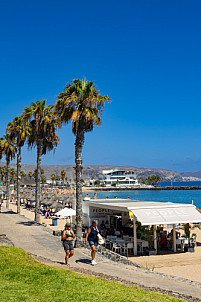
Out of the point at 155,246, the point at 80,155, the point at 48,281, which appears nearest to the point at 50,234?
the point at 80,155

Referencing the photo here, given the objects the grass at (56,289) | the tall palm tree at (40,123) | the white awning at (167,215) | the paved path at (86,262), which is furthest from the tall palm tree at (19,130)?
the grass at (56,289)

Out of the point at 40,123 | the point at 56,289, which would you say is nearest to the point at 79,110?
the point at 40,123

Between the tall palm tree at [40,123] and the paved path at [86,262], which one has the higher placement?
the tall palm tree at [40,123]

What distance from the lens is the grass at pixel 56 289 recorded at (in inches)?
233

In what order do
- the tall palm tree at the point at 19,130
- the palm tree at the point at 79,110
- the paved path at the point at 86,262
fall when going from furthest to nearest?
the tall palm tree at the point at 19,130
the palm tree at the point at 79,110
the paved path at the point at 86,262

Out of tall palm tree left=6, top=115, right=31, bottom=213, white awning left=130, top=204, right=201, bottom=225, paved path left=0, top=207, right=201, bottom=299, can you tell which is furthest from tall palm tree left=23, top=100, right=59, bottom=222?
white awning left=130, top=204, right=201, bottom=225

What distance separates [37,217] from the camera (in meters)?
24.1

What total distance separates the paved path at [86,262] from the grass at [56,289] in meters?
1.74

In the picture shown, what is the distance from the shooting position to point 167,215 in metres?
14.6

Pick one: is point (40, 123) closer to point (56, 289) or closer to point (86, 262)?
point (86, 262)

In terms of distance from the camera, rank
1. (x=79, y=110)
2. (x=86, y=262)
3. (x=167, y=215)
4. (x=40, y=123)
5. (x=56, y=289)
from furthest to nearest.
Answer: (x=40, y=123), (x=79, y=110), (x=167, y=215), (x=86, y=262), (x=56, y=289)

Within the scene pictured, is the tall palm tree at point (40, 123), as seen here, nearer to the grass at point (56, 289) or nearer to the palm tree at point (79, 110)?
the palm tree at point (79, 110)

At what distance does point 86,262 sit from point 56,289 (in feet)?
16.8

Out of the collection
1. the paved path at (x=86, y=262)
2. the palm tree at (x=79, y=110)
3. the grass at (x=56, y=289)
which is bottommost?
the paved path at (x=86, y=262)
